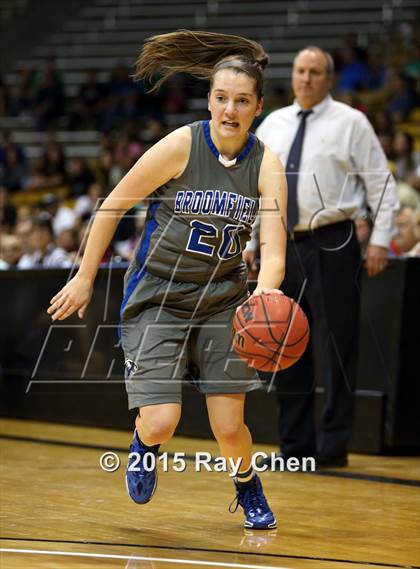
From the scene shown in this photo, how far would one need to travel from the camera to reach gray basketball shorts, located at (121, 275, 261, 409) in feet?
13.7

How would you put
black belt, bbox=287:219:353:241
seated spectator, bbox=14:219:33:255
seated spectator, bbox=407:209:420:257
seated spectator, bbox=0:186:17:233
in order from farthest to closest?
1. seated spectator, bbox=0:186:17:233
2. seated spectator, bbox=14:219:33:255
3. seated spectator, bbox=407:209:420:257
4. black belt, bbox=287:219:353:241

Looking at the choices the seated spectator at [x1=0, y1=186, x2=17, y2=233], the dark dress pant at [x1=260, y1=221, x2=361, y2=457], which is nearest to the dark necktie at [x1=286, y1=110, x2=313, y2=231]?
the dark dress pant at [x1=260, y1=221, x2=361, y2=457]

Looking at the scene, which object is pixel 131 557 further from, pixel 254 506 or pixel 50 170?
pixel 50 170

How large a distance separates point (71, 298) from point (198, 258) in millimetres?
537

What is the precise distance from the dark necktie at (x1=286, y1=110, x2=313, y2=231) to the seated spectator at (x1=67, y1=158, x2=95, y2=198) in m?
8.39

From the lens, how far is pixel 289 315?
3.87 meters

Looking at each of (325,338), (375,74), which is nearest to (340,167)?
(325,338)

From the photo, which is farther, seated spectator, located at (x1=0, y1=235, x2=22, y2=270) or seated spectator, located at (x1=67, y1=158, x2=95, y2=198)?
seated spectator, located at (x1=67, y1=158, x2=95, y2=198)

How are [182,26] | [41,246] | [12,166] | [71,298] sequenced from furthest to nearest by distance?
[182,26] → [12,166] → [41,246] → [71,298]

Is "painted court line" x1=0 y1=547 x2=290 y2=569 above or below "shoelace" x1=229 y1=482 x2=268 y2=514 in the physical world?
above

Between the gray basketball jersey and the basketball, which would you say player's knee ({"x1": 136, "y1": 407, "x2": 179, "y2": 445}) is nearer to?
the basketball

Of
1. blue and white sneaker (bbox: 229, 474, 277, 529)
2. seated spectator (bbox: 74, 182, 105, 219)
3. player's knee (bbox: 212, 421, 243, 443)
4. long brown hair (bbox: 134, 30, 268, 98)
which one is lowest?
seated spectator (bbox: 74, 182, 105, 219)

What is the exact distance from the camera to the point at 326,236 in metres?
6.14

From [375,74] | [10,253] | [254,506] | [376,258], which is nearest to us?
[254,506]
